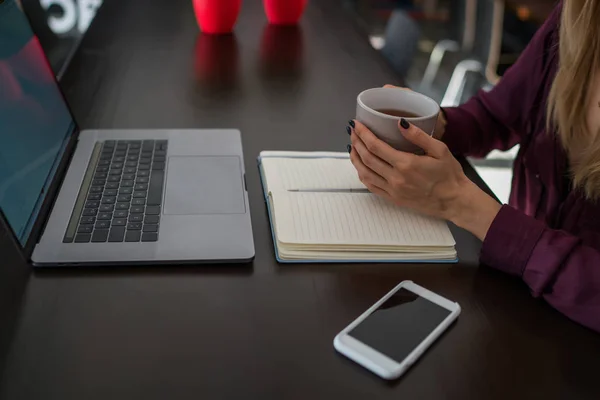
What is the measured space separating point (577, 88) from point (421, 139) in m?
0.36

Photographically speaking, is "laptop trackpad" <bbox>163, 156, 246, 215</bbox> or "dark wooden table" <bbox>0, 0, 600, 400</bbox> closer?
"dark wooden table" <bbox>0, 0, 600, 400</bbox>

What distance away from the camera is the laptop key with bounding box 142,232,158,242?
741 millimetres

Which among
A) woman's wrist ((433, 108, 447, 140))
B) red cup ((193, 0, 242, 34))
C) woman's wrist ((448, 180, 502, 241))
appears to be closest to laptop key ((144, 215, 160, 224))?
woman's wrist ((448, 180, 502, 241))

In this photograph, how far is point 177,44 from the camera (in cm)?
146

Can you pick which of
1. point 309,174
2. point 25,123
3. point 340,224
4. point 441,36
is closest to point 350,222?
point 340,224

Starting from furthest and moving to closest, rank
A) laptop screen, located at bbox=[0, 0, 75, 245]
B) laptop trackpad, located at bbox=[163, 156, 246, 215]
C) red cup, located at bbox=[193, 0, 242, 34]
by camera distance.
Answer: red cup, located at bbox=[193, 0, 242, 34]
laptop trackpad, located at bbox=[163, 156, 246, 215]
laptop screen, located at bbox=[0, 0, 75, 245]

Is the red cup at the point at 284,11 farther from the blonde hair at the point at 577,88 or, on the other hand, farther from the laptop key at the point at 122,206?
the laptop key at the point at 122,206

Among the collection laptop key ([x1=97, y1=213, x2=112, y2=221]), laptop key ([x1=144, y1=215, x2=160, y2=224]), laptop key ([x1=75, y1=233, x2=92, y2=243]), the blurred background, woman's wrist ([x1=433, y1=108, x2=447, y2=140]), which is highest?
laptop key ([x1=75, y1=233, x2=92, y2=243])

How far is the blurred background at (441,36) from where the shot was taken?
4.93ft

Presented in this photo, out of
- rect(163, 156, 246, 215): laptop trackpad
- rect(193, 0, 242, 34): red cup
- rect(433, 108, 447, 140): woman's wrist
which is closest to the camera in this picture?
rect(163, 156, 246, 215): laptop trackpad

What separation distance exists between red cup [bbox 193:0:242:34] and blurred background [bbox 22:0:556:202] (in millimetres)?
285

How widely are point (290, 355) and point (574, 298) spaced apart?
32 cm

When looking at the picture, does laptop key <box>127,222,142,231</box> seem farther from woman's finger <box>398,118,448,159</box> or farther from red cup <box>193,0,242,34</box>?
Result: red cup <box>193,0,242,34</box>

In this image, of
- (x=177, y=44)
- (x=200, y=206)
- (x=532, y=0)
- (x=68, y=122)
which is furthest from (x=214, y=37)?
(x=532, y=0)
